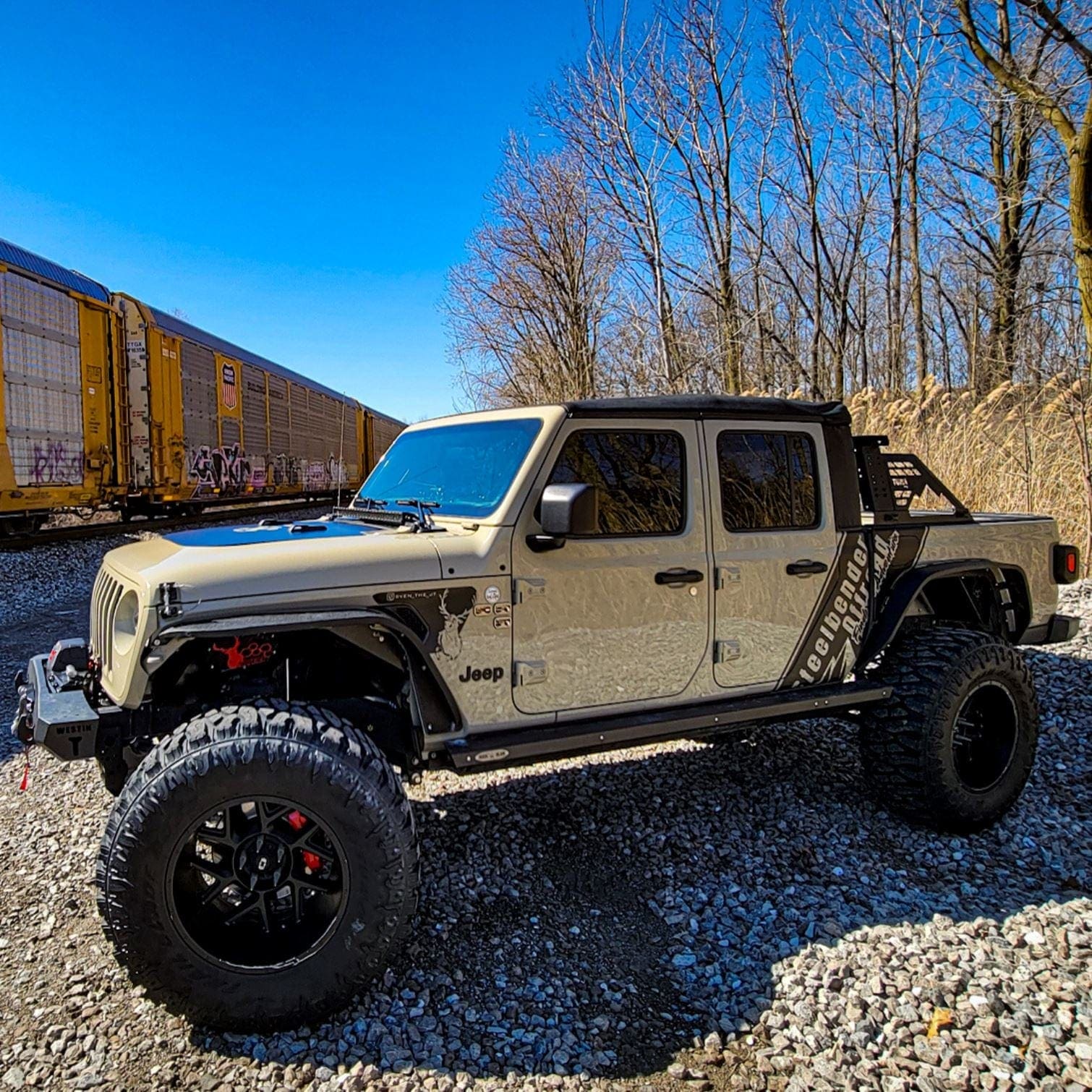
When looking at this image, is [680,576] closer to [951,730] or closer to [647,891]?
[647,891]

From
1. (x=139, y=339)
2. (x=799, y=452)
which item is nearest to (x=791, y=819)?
(x=799, y=452)

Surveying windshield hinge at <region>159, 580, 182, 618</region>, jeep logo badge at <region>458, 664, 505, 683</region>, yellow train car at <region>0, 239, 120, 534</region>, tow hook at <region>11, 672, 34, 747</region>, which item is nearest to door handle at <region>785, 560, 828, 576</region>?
jeep logo badge at <region>458, 664, 505, 683</region>

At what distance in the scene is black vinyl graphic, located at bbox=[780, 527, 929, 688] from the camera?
3453mm

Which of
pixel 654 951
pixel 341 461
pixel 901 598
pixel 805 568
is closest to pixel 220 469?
pixel 341 461

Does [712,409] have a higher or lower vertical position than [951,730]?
higher

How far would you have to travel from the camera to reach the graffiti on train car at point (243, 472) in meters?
12.8

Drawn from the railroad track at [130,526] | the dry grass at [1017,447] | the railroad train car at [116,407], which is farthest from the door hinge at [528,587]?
the dry grass at [1017,447]

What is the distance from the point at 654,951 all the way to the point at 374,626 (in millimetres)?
1542

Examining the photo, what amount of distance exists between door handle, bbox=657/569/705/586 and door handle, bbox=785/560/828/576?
1.56 ft

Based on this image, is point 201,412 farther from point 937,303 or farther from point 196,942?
point 937,303

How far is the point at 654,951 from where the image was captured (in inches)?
108

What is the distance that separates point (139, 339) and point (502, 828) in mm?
10149

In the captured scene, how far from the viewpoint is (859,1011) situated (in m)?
2.38

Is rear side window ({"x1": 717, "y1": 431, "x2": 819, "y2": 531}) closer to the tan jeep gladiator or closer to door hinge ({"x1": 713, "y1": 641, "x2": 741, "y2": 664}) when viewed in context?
the tan jeep gladiator
